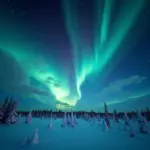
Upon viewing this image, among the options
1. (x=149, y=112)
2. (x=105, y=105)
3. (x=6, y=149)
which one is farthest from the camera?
(x=149, y=112)

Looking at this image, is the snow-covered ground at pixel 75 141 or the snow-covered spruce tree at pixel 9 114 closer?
the snow-covered ground at pixel 75 141

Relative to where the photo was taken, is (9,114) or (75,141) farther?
(9,114)

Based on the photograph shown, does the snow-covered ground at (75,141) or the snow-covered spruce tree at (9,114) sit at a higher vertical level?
the snow-covered spruce tree at (9,114)

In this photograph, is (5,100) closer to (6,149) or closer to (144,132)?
(6,149)

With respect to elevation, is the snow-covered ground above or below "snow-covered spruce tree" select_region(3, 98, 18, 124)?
below

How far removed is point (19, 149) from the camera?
13.5 meters

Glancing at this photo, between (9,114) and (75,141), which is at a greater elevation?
(9,114)

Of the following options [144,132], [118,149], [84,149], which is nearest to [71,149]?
[84,149]

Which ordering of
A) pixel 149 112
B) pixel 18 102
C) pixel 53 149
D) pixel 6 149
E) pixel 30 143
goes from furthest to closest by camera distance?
pixel 149 112
pixel 18 102
pixel 30 143
pixel 53 149
pixel 6 149

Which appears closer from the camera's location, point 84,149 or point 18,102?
point 84,149

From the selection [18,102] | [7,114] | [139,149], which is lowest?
[139,149]

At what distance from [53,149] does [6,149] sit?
203 inches

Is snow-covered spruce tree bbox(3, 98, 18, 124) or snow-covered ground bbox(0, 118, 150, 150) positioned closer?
snow-covered ground bbox(0, 118, 150, 150)

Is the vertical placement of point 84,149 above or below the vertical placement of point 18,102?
below
